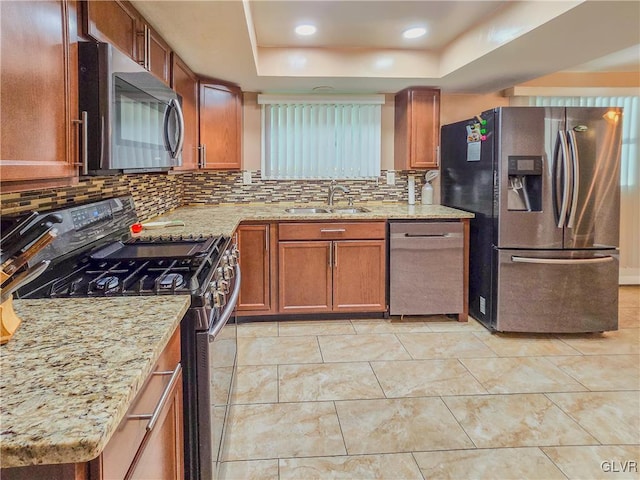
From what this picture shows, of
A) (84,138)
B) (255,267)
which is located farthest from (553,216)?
(84,138)

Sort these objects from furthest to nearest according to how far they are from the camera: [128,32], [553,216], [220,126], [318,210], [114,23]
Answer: [318,210] → [220,126] → [553,216] → [128,32] → [114,23]

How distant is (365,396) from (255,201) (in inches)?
90.6

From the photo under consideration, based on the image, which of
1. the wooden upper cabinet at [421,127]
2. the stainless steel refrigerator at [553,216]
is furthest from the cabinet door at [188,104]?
the stainless steel refrigerator at [553,216]

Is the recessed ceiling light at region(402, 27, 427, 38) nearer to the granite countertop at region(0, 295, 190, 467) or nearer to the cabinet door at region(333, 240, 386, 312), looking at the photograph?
the cabinet door at region(333, 240, 386, 312)

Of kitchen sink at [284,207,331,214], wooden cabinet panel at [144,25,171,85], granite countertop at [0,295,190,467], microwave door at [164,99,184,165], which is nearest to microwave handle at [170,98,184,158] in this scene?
microwave door at [164,99,184,165]

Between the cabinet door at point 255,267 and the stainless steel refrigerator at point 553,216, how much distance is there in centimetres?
165

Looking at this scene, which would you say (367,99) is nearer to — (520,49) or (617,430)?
(520,49)

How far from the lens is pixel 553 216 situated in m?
3.37

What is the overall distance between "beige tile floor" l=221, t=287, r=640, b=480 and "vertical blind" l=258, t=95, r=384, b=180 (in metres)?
1.47

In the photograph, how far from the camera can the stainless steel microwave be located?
1.47 m

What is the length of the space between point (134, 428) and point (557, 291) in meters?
3.22

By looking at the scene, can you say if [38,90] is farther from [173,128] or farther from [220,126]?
[220,126]

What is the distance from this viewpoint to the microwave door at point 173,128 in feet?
7.60

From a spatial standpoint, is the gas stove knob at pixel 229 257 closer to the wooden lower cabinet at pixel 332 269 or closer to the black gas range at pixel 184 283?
the black gas range at pixel 184 283
